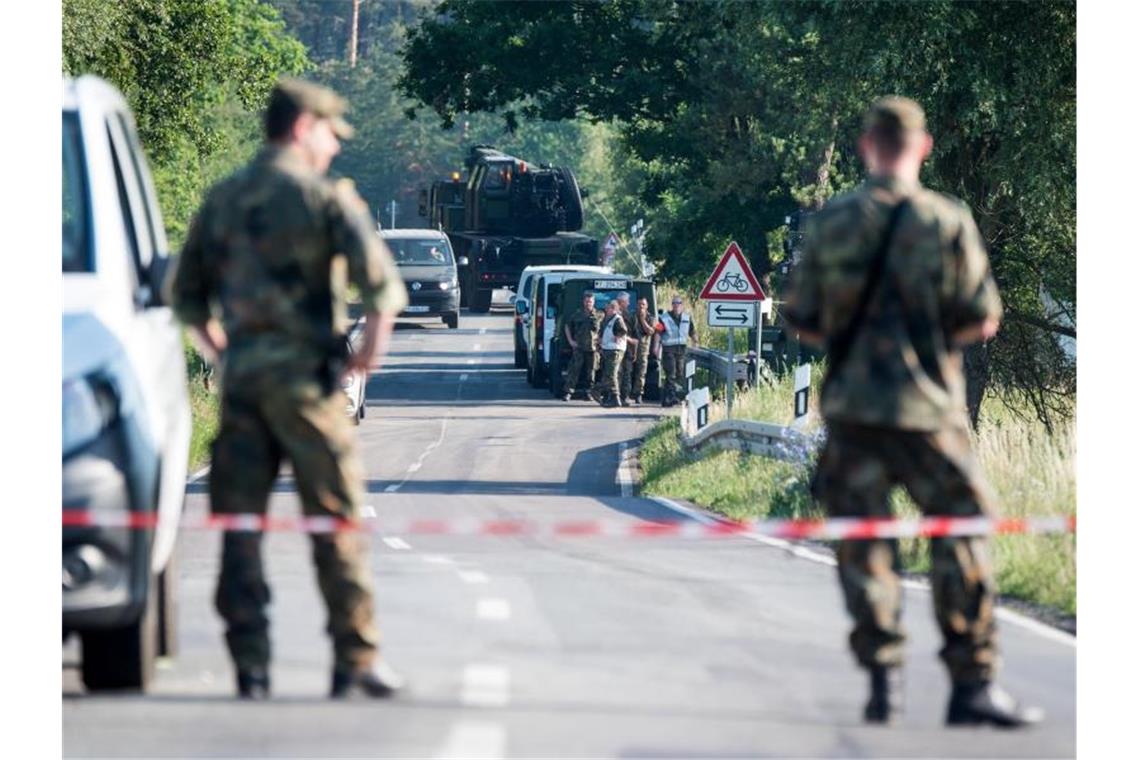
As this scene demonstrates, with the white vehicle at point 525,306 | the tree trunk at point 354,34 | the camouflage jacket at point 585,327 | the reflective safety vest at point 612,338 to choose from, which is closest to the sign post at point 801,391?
the reflective safety vest at point 612,338

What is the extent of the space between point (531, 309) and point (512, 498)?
1949 centimetres

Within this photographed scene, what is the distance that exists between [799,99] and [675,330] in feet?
35.4

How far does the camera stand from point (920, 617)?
11398mm

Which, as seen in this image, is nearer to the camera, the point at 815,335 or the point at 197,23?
the point at 815,335

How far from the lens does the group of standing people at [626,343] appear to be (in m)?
38.3

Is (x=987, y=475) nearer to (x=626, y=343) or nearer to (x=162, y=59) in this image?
(x=162, y=59)

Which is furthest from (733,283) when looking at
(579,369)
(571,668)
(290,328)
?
(290,328)

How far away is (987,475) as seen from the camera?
1659 cm

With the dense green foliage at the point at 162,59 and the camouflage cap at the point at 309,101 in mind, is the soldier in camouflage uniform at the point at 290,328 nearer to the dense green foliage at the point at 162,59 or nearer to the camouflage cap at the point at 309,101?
the camouflage cap at the point at 309,101

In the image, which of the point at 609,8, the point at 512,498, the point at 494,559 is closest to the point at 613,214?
the point at 609,8

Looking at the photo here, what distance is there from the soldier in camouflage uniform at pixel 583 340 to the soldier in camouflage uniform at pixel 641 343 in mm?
624

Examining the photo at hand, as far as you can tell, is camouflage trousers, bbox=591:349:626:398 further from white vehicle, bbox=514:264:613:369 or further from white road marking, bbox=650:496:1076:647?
white road marking, bbox=650:496:1076:647

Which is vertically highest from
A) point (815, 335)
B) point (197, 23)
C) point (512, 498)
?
point (197, 23)
